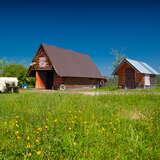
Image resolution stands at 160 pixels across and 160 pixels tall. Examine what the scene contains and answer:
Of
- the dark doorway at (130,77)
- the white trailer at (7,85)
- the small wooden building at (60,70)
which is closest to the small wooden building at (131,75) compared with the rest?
the dark doorway at (130,77)

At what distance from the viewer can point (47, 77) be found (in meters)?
44.5

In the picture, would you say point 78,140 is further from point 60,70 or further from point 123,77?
point 123,77

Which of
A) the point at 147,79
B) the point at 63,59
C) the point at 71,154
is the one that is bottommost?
the point at 71,154

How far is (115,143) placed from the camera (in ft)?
21.0

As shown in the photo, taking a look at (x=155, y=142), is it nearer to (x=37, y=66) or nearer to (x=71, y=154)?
(x=71, y=154)

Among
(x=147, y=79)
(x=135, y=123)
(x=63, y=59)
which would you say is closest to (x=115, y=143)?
(x=135, y=123)

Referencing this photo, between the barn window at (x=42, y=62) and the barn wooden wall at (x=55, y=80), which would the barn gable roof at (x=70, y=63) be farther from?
the barn window at (x=42, y=62)

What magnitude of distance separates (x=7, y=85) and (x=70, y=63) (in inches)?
638

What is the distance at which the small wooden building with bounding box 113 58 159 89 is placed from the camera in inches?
1716

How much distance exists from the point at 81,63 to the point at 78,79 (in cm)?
433

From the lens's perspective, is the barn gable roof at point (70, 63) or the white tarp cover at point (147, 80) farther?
the white tarp cover at point (147, 80)

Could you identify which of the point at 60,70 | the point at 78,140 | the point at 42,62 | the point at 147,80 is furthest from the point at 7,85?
the point at 78,140

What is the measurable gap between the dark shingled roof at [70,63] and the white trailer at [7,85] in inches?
402

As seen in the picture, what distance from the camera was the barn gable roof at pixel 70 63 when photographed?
40438mm
